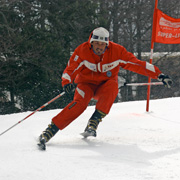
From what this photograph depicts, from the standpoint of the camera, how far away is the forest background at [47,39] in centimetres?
1141

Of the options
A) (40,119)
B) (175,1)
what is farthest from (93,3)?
(40,119)

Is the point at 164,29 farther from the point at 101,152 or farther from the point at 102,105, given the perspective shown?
the point at 101,152

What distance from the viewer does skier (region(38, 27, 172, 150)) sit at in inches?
147

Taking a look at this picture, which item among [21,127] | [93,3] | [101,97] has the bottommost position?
[21,127]

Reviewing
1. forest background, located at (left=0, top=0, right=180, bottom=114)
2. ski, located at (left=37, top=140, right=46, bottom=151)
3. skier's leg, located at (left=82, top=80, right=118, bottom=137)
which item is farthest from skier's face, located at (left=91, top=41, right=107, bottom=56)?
forest background, located at (left=0, top=0, right=180, bottom=114)

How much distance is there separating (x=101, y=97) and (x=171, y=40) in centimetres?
340

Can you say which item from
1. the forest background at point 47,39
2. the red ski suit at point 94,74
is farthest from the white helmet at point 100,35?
the forest background at point 47,39

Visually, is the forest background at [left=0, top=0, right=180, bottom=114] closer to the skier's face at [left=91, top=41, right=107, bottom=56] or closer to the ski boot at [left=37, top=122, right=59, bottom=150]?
the skier's face at [left=91, top=41, right=107, bottom=56]

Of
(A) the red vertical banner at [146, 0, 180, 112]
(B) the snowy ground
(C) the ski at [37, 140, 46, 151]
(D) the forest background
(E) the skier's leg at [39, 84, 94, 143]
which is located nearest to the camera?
(B) the snowy ground

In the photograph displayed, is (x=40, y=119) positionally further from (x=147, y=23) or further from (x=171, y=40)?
(x=147, y=23)

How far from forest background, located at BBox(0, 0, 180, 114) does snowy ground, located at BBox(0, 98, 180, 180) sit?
18.6 ft

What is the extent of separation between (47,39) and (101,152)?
984 centimetres

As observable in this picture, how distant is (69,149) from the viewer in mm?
3424

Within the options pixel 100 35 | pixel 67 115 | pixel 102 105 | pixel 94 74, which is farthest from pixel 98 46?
pixel 67 115
